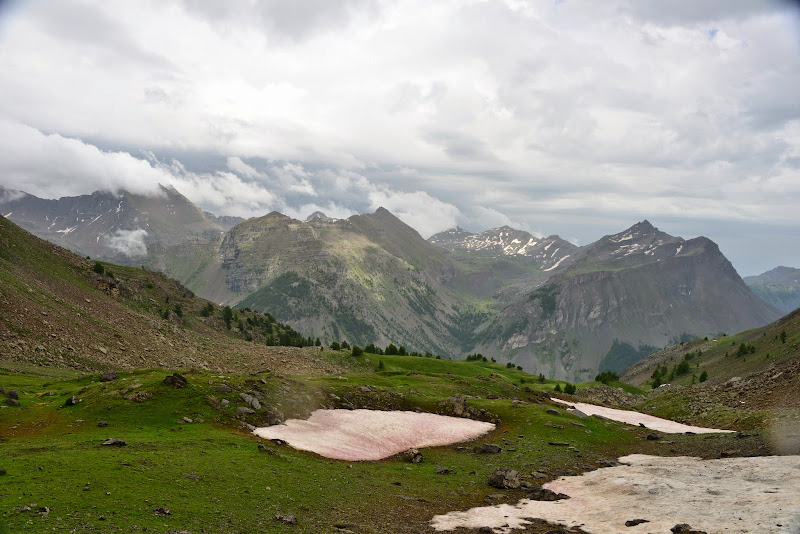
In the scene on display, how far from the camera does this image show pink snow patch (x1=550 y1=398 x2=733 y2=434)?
6494 centimetres

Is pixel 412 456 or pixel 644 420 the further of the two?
pixel 644 420

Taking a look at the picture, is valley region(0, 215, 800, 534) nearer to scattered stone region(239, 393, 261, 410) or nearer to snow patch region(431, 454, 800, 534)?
scattered stone region(239, 393, 261, 410)

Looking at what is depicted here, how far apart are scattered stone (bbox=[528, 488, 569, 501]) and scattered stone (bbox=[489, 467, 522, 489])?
5.71 feet

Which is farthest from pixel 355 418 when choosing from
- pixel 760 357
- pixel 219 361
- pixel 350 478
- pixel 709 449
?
pixel 760 357

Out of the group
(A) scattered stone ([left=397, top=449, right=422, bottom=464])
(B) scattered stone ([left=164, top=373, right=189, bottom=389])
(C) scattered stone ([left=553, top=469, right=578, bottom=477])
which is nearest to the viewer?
(C) scattered stone ([left=553, top=469, right=578, bottom=477])

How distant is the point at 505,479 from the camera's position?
37.6m

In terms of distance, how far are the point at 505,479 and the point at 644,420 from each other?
157ft

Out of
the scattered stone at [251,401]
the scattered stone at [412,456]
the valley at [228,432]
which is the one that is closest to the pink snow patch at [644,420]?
the valley at [228,432]

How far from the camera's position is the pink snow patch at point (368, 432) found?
43.0 meters

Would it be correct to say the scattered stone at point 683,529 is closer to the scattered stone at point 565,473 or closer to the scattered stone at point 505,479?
the scattered stone at point 505,479

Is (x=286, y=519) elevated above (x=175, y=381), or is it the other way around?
(x=175, y=381)

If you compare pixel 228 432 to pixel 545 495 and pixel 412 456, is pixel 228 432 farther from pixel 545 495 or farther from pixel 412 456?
pixel 545 495

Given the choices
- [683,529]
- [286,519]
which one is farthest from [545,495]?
[286,519]

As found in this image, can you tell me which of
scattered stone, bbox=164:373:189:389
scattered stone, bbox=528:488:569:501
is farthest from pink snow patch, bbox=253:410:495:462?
scattered stone, bbox=528:488:569:501
